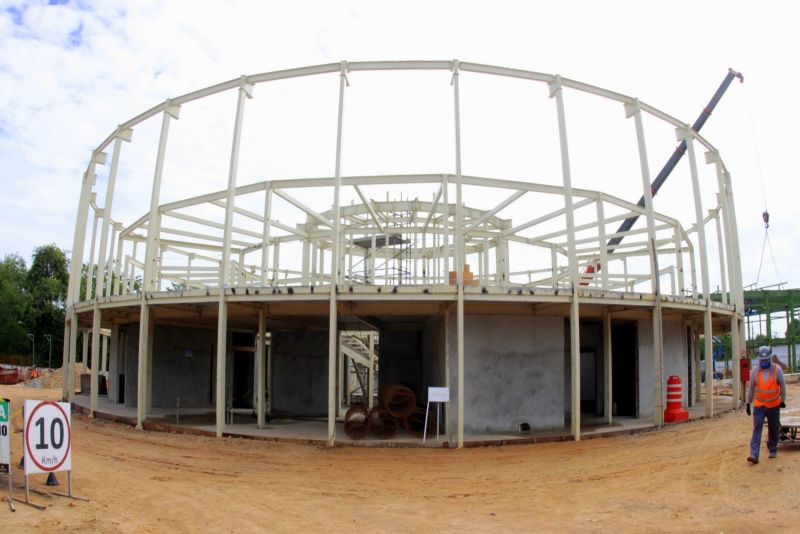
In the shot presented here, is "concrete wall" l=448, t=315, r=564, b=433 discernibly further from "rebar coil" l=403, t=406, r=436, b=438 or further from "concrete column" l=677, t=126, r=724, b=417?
"concrete column" l=677, t=126, r=724, b=417

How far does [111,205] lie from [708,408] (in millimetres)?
18549

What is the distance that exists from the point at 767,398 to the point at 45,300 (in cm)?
5817

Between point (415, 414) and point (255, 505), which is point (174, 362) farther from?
point (255, 505)

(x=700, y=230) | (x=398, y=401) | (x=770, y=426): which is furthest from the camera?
(x=700, y=230)

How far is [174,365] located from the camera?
22.8 m

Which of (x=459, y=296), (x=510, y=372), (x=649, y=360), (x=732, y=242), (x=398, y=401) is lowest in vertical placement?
(x=398, y=401)

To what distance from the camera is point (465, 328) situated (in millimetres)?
15523

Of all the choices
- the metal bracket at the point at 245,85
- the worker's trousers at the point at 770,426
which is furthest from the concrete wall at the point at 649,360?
the metal bracket at the point at 245,85

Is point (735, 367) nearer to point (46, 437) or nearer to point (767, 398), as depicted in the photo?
point (767, 398)

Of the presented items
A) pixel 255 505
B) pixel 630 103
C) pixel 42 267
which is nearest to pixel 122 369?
pixel 255 505

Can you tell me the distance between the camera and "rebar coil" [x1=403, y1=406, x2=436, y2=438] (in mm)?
15420

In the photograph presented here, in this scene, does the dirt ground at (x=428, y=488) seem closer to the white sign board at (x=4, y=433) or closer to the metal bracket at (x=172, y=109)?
the white sign board at (x=4, y=433)

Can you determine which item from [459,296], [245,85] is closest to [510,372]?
[459,296]

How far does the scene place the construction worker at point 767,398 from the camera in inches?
374
